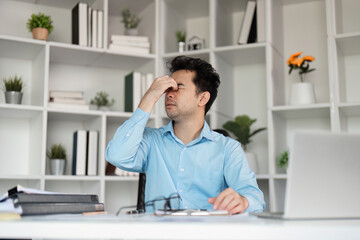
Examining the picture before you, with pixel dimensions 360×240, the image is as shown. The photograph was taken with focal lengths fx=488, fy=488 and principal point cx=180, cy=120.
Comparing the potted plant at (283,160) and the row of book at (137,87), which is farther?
→ the row of book at (137,87)


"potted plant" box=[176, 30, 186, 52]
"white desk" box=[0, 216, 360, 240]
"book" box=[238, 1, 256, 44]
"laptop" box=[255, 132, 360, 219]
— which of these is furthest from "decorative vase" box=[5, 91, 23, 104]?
"laptop" box=[255, 132, 360, 219]

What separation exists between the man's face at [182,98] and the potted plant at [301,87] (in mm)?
1040

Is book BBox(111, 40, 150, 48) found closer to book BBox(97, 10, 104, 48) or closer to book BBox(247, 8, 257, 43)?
book BBox(97, 10, 104, 48)

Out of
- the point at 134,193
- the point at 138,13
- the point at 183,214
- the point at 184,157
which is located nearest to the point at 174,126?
the point at 184,157

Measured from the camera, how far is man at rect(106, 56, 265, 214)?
1.93m

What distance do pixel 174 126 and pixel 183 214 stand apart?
95 centimetres

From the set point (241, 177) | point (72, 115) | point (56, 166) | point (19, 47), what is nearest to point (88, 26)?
point (19, 47)

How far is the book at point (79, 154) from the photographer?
3.17 m

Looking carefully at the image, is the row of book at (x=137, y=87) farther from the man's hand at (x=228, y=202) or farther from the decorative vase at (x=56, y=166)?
the man's hand at (x=228, y=202)

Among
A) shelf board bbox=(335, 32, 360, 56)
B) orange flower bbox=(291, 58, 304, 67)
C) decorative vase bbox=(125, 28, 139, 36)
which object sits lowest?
orange flower bbox=(291, 58, 304, 67)

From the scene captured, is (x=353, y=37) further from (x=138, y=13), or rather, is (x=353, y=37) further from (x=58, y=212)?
(x=58, y=212)

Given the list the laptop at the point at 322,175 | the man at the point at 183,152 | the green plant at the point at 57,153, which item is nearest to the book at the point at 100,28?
the green plant at the point at 57,153

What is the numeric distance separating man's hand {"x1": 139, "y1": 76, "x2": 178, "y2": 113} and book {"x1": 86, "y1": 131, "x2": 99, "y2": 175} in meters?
1.30

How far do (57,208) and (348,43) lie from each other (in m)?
2.30
